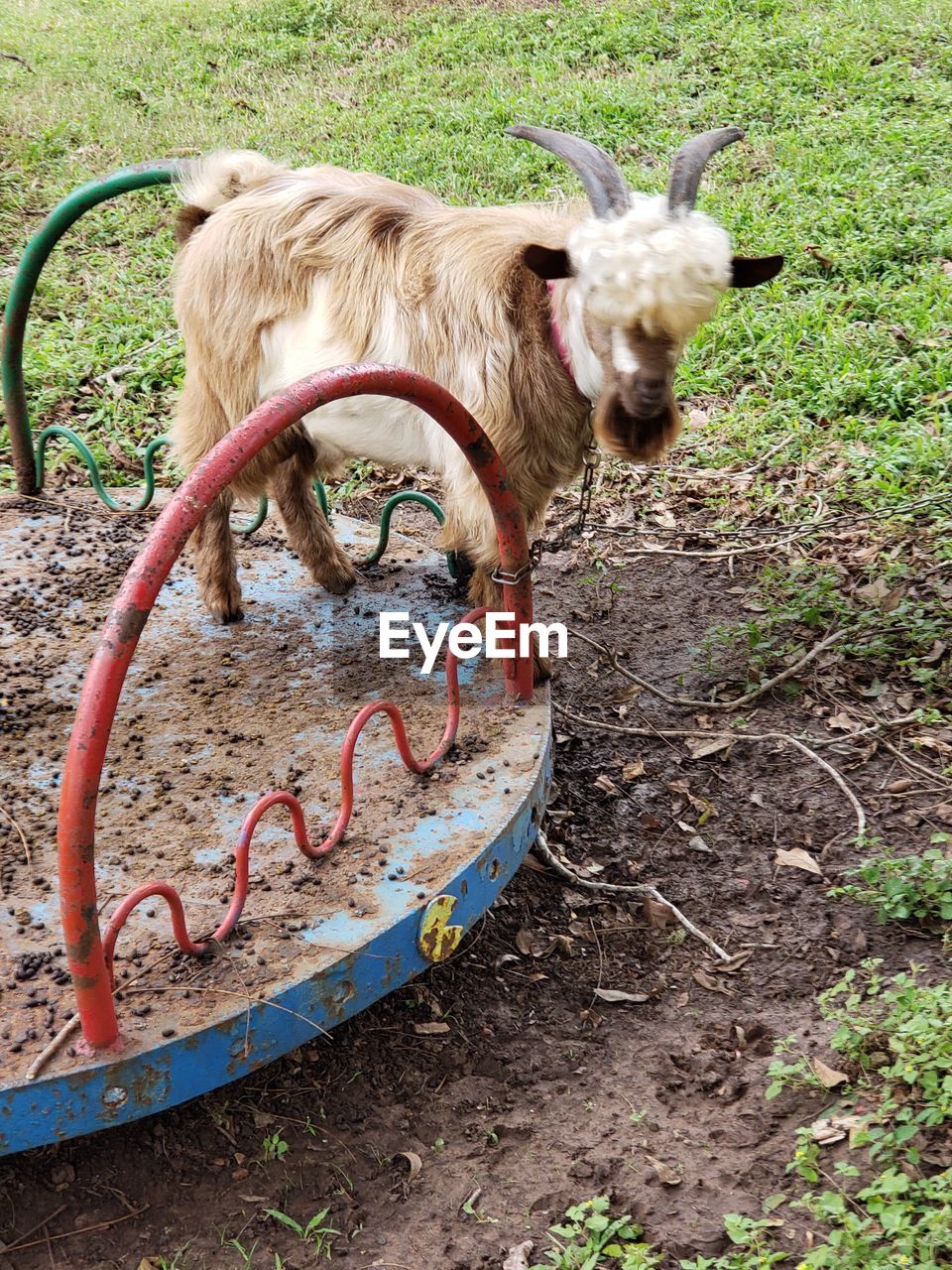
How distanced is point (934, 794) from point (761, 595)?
120cm

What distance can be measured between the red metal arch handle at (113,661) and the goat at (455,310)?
864mm

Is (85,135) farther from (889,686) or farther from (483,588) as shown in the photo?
(889,686)

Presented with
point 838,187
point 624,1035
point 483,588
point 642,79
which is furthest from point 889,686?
point 642,79

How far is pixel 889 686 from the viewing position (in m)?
3.96

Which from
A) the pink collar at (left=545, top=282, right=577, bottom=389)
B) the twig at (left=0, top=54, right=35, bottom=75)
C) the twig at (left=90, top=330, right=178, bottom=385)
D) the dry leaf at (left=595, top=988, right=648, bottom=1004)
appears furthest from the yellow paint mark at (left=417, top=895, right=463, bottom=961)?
the twig at (left=0, top=54, right=35, bottom=75)

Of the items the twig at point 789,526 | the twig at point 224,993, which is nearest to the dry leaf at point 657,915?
the twig at point 224,993

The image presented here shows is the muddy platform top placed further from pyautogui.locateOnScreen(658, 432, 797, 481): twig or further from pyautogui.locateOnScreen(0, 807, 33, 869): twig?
pyautogui.locateOnScreen(658, 432, 797, 481): twig

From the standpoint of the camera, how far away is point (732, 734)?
152 inches

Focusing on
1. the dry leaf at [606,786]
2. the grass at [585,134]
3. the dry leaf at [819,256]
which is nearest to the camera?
the dry leaf at [606,786]

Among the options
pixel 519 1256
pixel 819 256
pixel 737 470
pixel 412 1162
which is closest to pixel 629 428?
pixel 412 1162

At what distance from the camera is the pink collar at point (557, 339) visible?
333 centimetres

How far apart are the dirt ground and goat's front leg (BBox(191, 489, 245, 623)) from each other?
46.9 inches

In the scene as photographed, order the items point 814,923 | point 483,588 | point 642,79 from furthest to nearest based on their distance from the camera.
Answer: point 642,79
point 483,588
point 814,923

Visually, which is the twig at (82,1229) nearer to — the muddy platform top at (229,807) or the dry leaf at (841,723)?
the muddy platform top at (229,807)
